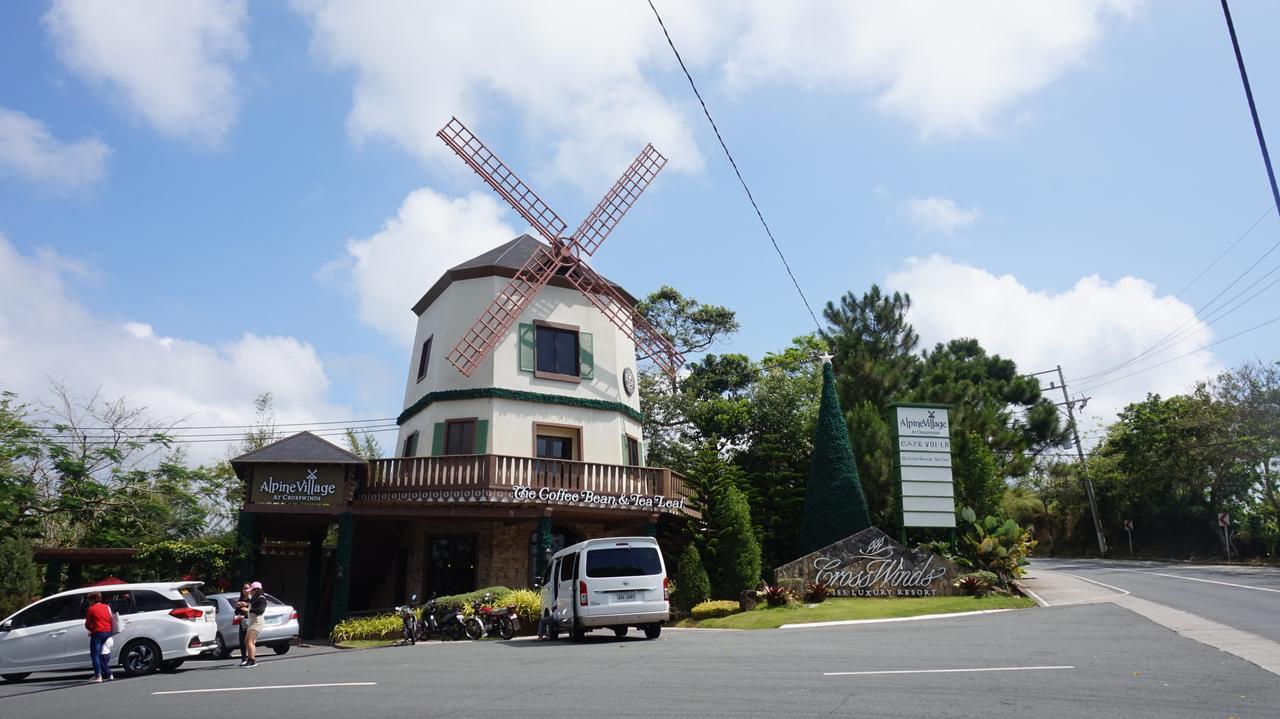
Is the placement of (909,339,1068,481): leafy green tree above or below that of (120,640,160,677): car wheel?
above

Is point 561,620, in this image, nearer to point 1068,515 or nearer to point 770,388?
point 770,388

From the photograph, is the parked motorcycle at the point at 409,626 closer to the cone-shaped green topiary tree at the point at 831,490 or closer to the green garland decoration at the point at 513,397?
the green garland decoration at the point at 513,397

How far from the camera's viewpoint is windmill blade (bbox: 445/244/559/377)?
94.7 ft

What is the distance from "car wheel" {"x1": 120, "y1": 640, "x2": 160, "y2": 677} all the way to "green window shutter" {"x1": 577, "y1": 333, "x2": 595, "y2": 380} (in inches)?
651

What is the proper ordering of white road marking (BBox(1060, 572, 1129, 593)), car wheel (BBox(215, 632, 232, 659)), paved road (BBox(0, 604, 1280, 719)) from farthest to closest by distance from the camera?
1. white road marking (BBox(1060, 572, 1129, 593))
2. car wheel (BBox(215, 632, 232, 659))
3. paved road (BBox(0, 604, 1280, 719))

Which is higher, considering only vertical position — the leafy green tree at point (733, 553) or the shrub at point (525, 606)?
the leafy green tree at point (733, 553)

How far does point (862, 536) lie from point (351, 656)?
46.9 ft

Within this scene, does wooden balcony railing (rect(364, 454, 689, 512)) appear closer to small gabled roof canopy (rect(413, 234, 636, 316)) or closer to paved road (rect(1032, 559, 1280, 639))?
small gabled roof canopy (rect(413, 234, 636, 316))

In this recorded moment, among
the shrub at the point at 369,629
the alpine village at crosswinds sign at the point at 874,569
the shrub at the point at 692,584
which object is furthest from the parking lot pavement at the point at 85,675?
the alpine village at crosswinds sign at the point at 874,569

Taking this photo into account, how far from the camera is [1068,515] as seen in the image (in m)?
57.4

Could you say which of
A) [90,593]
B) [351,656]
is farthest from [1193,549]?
[90,593]

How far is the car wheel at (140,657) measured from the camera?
15.9 meters

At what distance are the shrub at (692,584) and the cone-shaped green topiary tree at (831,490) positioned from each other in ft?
11.4

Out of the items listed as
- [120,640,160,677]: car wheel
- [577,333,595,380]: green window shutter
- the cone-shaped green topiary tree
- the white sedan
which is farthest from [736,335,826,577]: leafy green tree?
[120,640,160,677]: car wheel
